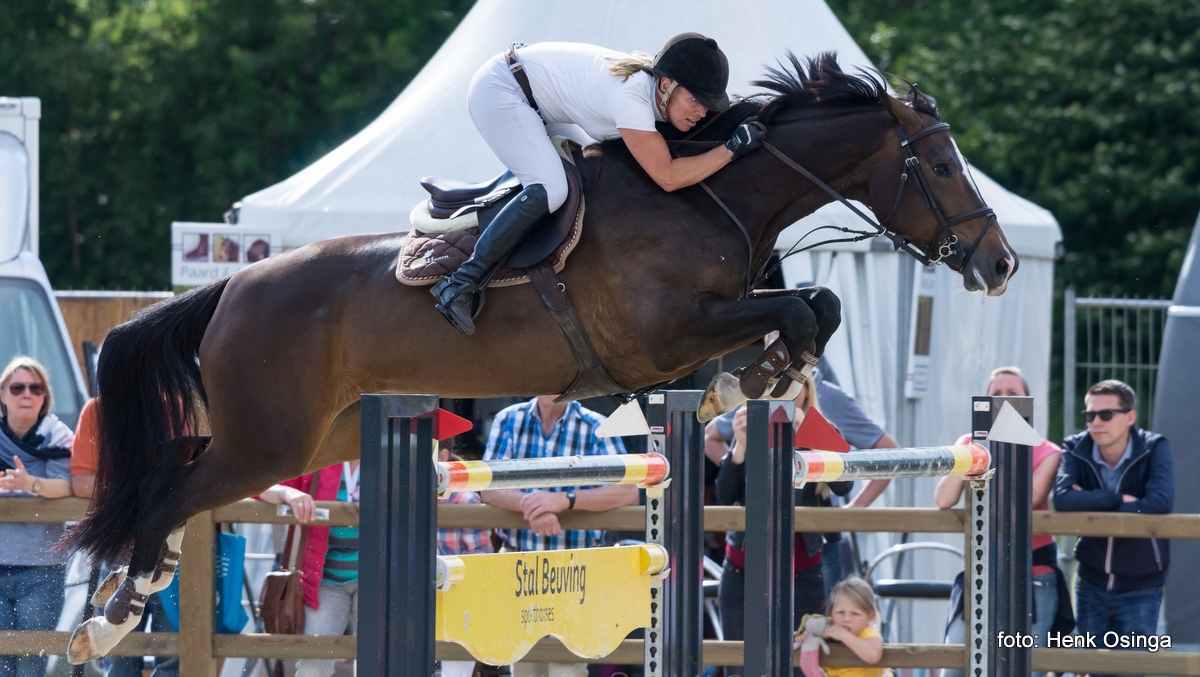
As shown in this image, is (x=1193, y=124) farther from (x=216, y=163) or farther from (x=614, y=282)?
(x=614, y=282)

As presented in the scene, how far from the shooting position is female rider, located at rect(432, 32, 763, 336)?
Result: 4031 mm

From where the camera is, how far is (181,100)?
19625 mm

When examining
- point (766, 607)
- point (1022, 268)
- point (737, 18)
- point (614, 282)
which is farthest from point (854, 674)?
point (737, 18)

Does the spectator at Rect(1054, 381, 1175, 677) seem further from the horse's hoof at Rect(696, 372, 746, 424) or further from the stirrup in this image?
the stirrup

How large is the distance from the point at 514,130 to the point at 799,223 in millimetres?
3420

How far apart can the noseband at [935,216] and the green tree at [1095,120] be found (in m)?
13.7

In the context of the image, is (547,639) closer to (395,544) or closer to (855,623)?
(855,623)

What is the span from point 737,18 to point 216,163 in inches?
498

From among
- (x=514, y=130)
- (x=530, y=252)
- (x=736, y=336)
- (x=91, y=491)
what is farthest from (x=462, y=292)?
(x=91, y=491)

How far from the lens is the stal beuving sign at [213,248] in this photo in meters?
7.58

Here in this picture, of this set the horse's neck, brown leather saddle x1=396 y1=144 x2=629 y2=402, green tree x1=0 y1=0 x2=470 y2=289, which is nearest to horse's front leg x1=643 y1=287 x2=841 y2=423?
brown leather saddle x1=396 y1=144 x2=629 y2=402

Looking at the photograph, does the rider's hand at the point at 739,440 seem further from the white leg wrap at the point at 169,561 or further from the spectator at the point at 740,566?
the white leg wrap at the point at 169,561

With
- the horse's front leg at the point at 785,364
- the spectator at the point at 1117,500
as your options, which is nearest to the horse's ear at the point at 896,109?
the horse's front leg at the point at 785,364

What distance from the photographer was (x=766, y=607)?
3631mm
